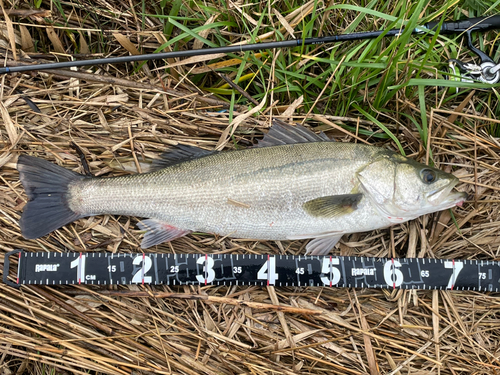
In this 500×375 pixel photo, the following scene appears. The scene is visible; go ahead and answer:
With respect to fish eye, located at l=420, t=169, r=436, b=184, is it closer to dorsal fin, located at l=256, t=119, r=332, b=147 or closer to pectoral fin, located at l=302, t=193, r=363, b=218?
pectoral fin, located at l=302, t=193, r=363, b=218

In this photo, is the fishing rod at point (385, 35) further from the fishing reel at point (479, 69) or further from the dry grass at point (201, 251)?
the dry grass at point (201, 251)

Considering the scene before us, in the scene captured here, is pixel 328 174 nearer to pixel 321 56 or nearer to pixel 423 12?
pixel 321 56

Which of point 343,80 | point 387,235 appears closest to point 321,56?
point 343,80

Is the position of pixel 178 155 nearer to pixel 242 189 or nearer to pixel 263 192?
pixel 242 189

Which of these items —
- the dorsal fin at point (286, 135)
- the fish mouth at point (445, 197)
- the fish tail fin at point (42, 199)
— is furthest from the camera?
the dorsal fin at point (286, 135)

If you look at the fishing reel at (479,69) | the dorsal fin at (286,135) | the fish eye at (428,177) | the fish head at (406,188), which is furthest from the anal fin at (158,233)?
the fishing reel at (479,69)

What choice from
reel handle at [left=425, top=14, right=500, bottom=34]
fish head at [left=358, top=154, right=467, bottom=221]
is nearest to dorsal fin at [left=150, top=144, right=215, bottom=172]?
fish head at [left=358, top=154, right=467, bottom=221]
